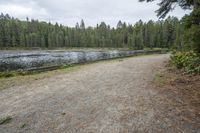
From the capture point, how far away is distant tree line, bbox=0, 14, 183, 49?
6869cm

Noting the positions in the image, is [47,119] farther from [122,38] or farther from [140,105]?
[122,38]

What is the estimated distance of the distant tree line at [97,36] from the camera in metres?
68.7

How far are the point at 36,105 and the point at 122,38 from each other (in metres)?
79.5

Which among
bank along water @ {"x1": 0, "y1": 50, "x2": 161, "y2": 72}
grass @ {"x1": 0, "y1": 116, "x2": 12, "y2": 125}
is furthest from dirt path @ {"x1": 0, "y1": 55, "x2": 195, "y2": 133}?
bank along water @ {"x1": 0, "y1": 50, "x2": 161, "y2": 72}

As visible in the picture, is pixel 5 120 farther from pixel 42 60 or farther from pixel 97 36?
pixel 97 36

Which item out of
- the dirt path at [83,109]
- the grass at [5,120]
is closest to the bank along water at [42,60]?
the dirt path at [83,109]

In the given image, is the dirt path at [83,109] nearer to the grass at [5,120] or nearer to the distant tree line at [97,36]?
the grass at [5,120]

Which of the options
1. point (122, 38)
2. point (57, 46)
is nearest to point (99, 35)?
point (122, 38)

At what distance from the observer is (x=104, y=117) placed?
4.86 meters

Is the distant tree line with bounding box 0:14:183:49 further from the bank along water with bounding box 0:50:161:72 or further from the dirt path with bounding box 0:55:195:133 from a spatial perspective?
the dirt path with bounding box 0:55:195:133

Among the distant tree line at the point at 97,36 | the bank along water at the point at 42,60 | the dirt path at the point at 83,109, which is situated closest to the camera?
the dirt path at the point at 83,109

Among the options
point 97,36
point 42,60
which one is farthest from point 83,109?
point 97,36

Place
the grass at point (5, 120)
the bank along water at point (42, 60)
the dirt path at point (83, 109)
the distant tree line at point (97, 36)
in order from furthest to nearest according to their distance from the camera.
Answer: the distant tree line at point (97, 36) → the bank along water at point (42, 60) → the grass at point (5, 120) → the dirt path at point (83, 109)

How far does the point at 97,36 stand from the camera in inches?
3465
